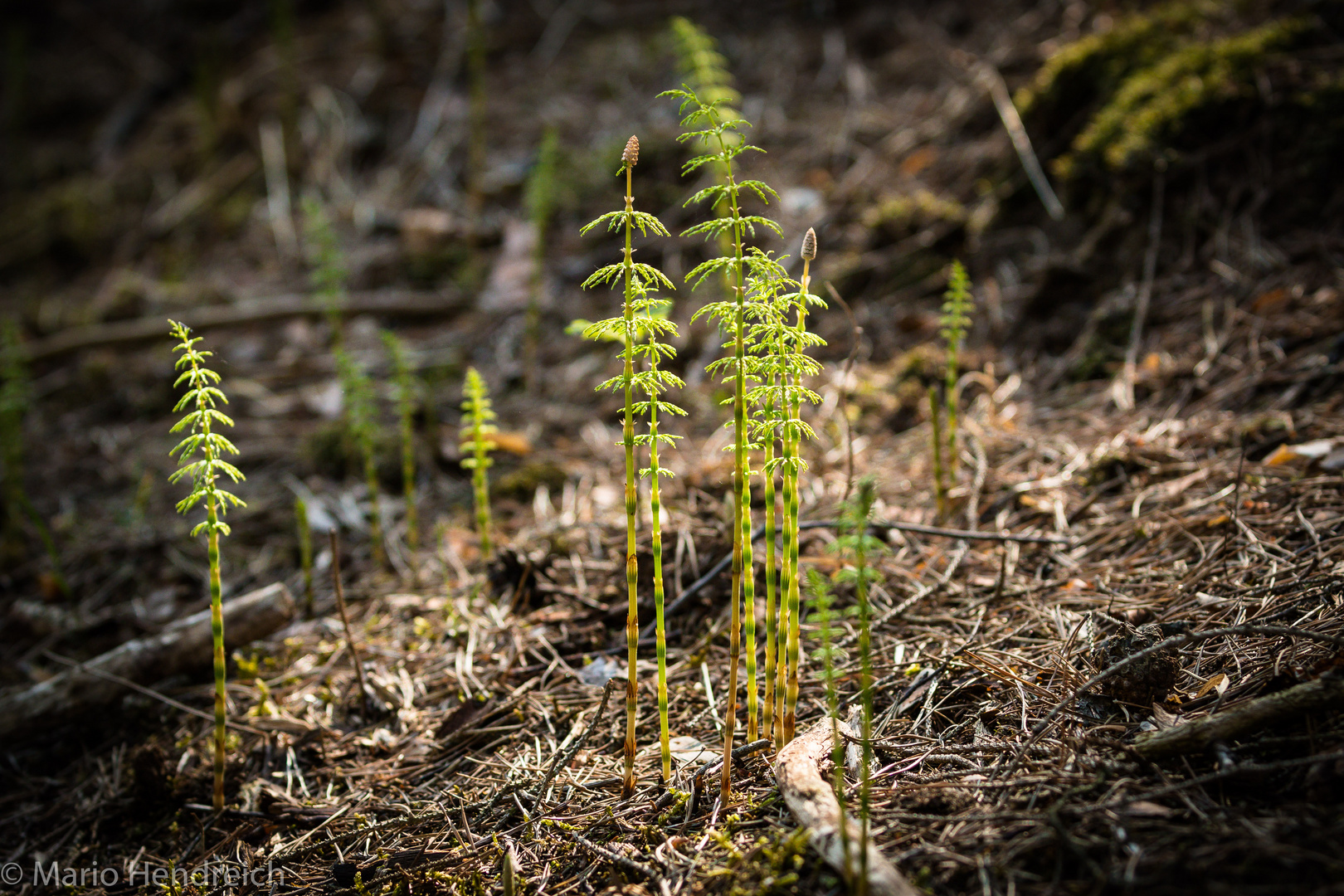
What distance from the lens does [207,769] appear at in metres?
2.43

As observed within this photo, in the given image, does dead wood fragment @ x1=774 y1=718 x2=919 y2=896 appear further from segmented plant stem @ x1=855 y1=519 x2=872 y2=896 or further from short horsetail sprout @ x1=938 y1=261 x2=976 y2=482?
short horsetail sprout @ x1=938 y1=261 x2=976 y2=482

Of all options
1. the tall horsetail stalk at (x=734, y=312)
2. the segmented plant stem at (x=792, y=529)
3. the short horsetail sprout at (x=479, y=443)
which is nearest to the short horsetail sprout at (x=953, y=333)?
the segmented plant stem at (x=792, y=529)

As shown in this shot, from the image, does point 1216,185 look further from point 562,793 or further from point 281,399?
point 281,399

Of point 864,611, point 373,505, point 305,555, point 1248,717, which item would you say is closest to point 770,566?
point 864,611

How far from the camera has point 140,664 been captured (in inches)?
109

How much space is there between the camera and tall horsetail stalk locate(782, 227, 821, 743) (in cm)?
173

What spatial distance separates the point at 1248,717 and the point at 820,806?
913mm

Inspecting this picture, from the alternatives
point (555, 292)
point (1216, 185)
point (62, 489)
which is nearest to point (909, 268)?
point (1216, 185)

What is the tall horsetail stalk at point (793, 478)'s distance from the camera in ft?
5.66

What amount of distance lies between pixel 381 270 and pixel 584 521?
422 cm

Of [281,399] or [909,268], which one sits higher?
[909,268]

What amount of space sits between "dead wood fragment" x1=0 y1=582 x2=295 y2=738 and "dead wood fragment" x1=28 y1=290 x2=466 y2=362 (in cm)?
349

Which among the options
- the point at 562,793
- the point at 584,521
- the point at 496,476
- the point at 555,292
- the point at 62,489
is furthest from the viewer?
the point at 555,292

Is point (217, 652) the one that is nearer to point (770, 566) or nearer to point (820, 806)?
point (770, 566)
